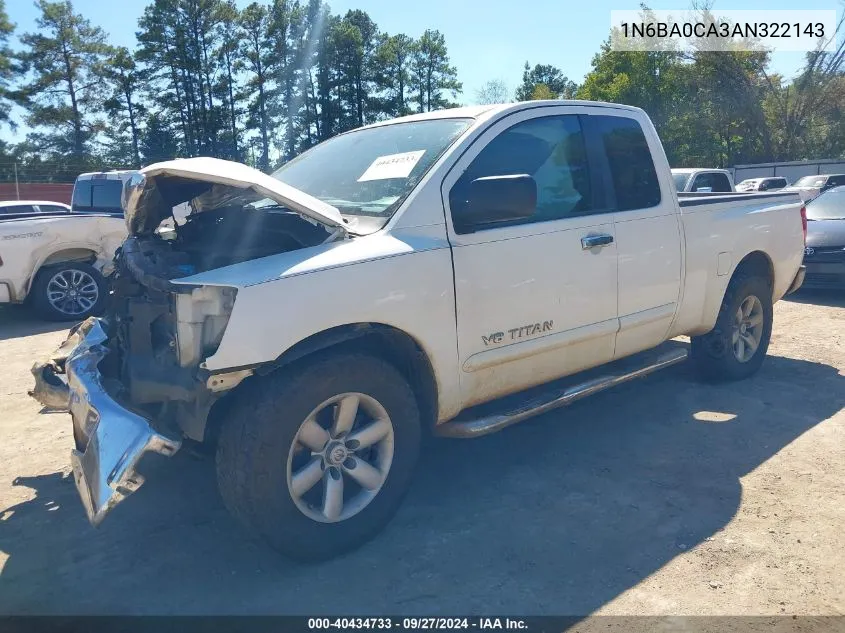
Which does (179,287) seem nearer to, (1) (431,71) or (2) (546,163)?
(2) (546,163)

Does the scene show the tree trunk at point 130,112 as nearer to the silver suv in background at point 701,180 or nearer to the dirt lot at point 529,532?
the silver suv in background at point 701,180

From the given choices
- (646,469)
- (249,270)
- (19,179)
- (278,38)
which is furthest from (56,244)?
(278,38)

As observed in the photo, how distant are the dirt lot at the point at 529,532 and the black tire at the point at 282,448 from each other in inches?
6.3

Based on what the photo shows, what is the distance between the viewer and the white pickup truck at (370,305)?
2.75m

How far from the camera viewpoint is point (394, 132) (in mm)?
4016

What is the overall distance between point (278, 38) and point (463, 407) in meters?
45.2

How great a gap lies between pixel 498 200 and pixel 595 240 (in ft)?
2.91

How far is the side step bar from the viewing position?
338cm

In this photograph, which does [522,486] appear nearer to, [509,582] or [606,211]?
[509,582]

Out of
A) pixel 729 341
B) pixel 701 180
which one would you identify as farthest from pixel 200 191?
pixel 701 180

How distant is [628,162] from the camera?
14.2 ft

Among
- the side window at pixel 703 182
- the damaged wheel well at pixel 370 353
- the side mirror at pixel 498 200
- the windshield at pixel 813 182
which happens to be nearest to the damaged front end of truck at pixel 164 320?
the damaged wheel well at pixel 370 353

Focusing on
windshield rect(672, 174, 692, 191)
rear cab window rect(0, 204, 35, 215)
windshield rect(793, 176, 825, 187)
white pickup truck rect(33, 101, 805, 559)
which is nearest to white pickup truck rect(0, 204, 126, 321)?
rear cab window rect(0, 204, 35, 215)

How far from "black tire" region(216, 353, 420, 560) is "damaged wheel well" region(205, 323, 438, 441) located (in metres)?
0.06
